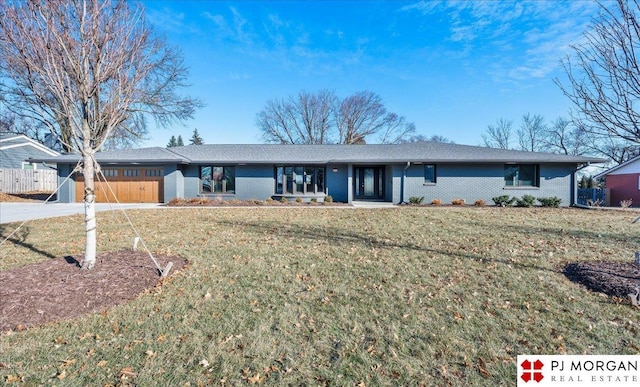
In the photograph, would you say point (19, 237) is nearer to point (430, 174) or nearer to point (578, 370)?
point (578, 370)

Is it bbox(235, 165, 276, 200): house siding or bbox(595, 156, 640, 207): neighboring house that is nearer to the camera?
bbox(235, 165, 276, 200): house siding

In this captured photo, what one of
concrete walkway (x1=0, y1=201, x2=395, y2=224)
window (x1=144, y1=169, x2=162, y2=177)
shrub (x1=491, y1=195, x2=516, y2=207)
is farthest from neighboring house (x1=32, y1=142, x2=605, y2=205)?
concrete walkway (x1=0, y1=201, x2=395, y2=224)

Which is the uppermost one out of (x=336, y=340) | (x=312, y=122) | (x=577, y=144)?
(x=312, y=122)

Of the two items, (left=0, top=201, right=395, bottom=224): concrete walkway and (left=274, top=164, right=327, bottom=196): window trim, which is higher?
(left=274, top=164, right=327, bottom=196): window trim

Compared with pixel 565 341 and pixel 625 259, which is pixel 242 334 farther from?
pixel 625 259

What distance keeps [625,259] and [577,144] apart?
45.5m

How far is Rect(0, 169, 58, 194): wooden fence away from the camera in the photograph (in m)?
21.9

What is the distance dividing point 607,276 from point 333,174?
14113 mm

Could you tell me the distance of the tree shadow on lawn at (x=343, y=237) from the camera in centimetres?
555

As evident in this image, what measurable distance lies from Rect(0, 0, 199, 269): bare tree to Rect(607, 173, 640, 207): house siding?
27511 millimetres

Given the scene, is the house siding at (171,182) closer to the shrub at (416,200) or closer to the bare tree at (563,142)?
the shrub at (416,200)

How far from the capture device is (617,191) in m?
20.2

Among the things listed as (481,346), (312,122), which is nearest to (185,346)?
(481,346)

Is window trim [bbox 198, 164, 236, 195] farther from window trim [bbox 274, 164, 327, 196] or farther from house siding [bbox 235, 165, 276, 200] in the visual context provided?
window trim [bbox 274, 164, 327, 196]
